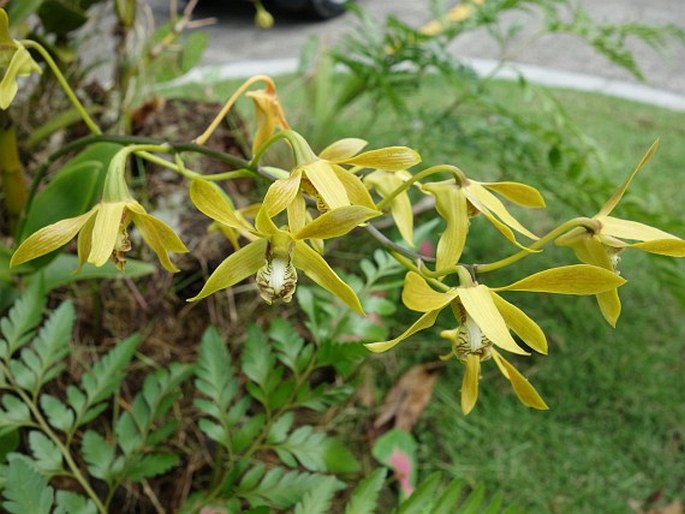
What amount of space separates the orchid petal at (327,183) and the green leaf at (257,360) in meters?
0.40

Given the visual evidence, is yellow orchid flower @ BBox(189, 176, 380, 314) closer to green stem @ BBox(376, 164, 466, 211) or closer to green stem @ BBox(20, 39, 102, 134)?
green stem @ BBox(376, 164, 466, 211)

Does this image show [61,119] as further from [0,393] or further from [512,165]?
[512,165]

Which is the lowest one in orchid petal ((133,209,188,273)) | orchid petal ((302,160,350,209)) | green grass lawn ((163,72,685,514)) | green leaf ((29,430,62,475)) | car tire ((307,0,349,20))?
car tire ((307,0,349,20))

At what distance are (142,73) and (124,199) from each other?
1039 millimetres

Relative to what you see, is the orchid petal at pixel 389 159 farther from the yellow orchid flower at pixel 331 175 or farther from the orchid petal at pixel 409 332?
the orchid petal at pixel 409 332

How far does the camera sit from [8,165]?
101 centimetres

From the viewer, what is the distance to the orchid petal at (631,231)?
54 cm

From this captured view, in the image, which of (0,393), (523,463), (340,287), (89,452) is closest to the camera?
(340,287)

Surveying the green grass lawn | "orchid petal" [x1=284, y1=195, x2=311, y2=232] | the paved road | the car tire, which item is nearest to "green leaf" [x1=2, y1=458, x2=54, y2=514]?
"orchid petal" [x1=284, y1=195, x2=311, y2=232]

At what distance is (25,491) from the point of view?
0.66 m

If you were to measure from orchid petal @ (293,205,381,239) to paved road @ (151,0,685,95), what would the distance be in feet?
10.5

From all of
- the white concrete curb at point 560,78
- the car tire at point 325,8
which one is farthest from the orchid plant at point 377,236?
the car tire at point 325,8

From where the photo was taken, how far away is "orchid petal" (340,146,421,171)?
1.75 feet

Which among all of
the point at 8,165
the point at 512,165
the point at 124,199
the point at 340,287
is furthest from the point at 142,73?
the point at 340,287
